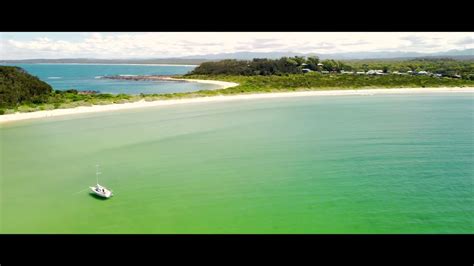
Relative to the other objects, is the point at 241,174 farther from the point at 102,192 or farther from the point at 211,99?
the point at 211,99

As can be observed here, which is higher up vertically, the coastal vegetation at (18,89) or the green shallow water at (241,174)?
the coastal vegetation at (18,89)

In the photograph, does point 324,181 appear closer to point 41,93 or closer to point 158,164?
point 158,164

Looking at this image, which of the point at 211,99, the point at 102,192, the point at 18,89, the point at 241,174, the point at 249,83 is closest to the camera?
the point at 102,192

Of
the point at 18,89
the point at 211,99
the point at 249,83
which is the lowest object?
the point at 211,99

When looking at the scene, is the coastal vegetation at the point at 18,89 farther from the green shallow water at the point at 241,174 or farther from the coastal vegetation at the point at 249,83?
the green shallow water at the point at 241,174

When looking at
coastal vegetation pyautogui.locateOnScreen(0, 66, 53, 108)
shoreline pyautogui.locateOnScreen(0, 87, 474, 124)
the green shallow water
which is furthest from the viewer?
coastal vegetation pyautogui.locateOnScreen(0, 66, 53, 108)

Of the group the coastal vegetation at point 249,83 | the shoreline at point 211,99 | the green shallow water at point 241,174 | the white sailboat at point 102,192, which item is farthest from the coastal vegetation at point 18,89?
the white sailboat at point 102,192

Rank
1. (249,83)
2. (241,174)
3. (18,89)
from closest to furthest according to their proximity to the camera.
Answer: (241,174), (18,89), (249,83)

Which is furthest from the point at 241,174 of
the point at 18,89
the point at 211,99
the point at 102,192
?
the point at 211,99

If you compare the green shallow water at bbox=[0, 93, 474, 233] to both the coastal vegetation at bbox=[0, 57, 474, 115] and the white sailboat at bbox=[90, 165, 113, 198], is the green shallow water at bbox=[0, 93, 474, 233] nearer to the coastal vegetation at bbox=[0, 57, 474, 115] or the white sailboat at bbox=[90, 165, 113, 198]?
the white sailboat at bbox=[90, 165, 113, 198]

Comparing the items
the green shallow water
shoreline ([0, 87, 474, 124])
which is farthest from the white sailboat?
shoreline ([0, 87, 474, 124])
